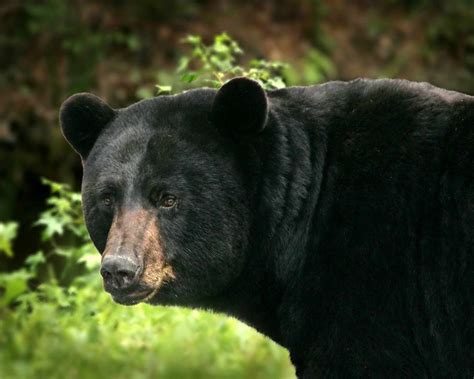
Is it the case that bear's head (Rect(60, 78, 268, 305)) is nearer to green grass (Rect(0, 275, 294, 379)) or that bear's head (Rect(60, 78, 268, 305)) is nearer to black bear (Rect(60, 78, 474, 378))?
black bear (Rect(60, 78, 474, 378))

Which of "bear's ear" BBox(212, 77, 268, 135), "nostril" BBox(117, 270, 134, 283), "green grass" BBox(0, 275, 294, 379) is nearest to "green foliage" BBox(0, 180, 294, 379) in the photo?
"green grass" BBox(0, 275, 294, 379)

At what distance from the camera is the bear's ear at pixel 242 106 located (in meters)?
4.95

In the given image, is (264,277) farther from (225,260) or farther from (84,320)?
(84,320)

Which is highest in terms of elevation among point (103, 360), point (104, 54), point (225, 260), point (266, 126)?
point (266, 126)

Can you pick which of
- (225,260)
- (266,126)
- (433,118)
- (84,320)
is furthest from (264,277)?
(84,320)

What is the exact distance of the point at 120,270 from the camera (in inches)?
183

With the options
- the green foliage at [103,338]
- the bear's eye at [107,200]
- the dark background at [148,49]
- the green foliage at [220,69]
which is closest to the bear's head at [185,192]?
the bear's eye at [107,200]

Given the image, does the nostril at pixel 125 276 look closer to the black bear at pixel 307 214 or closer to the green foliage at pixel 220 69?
the black bear at pixel 307 214

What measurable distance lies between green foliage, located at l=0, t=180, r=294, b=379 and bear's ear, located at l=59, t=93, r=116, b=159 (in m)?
0.72

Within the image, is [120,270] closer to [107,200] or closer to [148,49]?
[107,200]

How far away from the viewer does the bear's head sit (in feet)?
16.1

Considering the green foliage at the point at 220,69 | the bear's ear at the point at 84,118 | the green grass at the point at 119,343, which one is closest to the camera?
the green grass at the point at 119,343

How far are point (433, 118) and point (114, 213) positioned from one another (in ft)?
4.96

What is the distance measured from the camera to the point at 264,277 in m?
5.07
